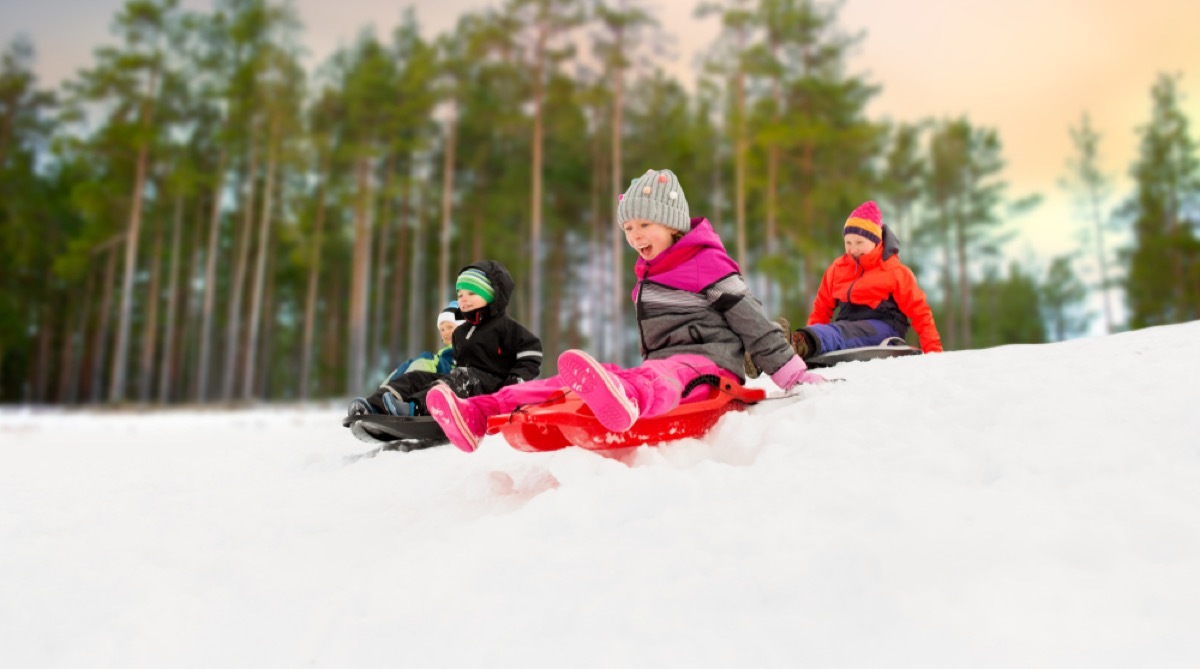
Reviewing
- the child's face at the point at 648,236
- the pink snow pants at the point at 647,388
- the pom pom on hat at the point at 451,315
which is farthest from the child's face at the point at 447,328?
the child's face at the point at 648,236

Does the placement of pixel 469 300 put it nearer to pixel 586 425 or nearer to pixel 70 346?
pixel 586 425

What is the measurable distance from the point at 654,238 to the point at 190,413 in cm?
1431

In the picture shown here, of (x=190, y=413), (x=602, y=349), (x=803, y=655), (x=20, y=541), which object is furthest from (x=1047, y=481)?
(x=602, y=349)

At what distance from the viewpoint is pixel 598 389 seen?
251 centimetres

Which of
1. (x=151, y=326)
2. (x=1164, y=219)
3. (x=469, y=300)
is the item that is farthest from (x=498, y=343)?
(x=1164, y=219)

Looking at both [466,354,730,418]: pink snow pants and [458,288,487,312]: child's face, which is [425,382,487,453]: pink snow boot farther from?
[458,288,487,312]: child's face

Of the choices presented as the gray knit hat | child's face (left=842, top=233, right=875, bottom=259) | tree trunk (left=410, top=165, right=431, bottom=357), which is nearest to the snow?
the gray knit hat

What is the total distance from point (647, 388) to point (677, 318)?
1.91 feet

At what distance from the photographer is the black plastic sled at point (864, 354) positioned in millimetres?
4469

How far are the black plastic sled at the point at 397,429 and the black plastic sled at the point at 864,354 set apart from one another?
233 cm

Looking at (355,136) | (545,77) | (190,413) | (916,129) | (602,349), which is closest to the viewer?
(190,413)

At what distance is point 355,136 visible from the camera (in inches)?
768

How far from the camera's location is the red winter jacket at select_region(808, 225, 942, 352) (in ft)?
15.0

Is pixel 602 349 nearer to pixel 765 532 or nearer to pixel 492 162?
pixel 492 162
